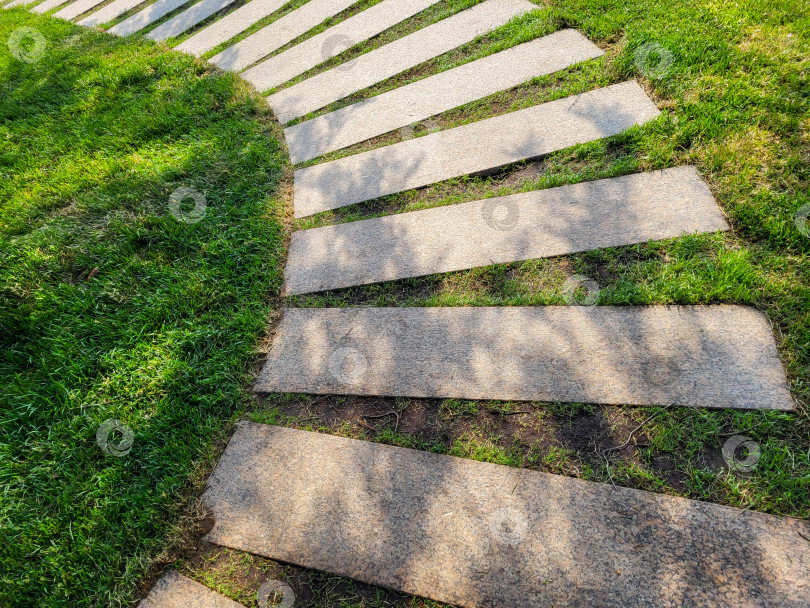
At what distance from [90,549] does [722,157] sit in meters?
3.24

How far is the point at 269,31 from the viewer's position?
15.0 ft

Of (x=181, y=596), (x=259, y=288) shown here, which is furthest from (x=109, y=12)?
(x=181, y=596)

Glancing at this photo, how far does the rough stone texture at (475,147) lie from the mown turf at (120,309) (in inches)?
15.5

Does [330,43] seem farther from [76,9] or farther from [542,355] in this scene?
[76,9]

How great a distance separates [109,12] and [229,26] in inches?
89.1

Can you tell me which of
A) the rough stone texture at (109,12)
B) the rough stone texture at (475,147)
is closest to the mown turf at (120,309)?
the rough stone texture at (475,147)

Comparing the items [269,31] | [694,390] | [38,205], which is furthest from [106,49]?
[694,390]

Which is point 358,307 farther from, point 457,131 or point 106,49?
point 106,49

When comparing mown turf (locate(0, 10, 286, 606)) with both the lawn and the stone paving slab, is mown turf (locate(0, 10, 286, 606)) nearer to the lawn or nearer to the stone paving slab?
the lawn

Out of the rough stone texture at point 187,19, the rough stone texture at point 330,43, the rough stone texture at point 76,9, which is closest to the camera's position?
the rough stone texture at point 330,43

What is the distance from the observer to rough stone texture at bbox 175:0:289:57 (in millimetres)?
4672

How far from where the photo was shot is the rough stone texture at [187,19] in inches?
→ 198

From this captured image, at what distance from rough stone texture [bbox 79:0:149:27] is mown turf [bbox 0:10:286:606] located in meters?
2.43

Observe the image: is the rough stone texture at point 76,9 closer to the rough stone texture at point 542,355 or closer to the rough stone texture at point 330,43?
the rough stone texture at point 330,43
